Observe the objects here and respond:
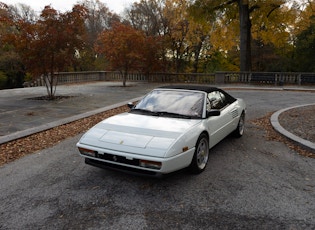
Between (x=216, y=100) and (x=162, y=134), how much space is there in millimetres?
2019

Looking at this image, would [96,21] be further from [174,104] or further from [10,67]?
[174,104]

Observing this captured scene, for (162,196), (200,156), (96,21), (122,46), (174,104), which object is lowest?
(162,196)

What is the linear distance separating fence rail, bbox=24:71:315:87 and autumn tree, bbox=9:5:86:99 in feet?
20.5

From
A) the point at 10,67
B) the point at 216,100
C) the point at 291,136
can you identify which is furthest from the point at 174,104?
the point at 10,67

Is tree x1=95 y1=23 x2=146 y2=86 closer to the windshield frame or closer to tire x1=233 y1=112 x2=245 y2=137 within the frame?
tire x1=233 y1=112 x2=245 y2=137

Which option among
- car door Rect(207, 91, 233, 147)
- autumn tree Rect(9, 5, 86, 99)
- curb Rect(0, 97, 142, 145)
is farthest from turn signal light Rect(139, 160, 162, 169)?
autumn tree Rect(9, 5, 86, 99)

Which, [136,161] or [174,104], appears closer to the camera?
[136,161]

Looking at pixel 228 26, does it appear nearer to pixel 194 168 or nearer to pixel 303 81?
pixel 303 81

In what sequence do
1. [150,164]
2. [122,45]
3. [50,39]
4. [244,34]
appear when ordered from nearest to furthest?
[150,164], [50,39], [122,45], [244,34]

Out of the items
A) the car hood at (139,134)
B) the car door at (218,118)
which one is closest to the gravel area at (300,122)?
the car door at (218,118)

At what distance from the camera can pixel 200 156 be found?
4.36m

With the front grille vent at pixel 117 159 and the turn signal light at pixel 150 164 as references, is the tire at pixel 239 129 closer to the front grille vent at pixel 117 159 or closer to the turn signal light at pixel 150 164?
the turn signal light at pixel 150 164

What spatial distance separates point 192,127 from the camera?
13.5 feet

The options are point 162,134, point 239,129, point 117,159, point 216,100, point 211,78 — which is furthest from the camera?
point 211,78
